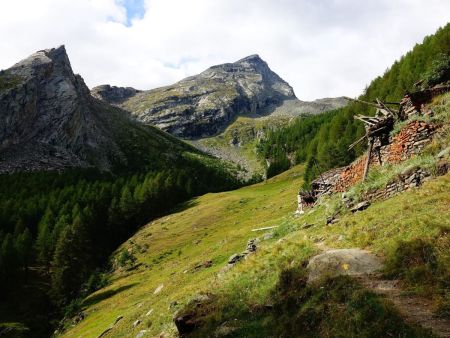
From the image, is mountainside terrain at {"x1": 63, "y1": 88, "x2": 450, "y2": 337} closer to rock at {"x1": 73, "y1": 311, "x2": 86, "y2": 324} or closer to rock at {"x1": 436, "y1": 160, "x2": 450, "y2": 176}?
rock at {"x1": 436, "y1": 160, "x2": 450, "y2": 176}

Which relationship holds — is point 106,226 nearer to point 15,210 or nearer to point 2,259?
point 15,210

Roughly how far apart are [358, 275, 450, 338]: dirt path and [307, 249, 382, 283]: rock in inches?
26.4

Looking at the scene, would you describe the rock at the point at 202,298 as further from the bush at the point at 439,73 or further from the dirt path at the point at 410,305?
the bush at the point at 439,73

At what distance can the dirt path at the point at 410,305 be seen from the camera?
35.1 ft

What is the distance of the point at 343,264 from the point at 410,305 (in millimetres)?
3698

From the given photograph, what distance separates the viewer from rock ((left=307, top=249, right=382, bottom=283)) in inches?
594

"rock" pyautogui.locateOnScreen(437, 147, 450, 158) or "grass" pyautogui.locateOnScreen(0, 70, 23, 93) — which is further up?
"grass" pyautogui.locateOnScreen(0, 70, 23, 93)

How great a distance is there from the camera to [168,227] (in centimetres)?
9706

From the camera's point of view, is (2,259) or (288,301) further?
(2,259)

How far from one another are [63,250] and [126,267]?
13.5 metres

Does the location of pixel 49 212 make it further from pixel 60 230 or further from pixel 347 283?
pixel 347 283

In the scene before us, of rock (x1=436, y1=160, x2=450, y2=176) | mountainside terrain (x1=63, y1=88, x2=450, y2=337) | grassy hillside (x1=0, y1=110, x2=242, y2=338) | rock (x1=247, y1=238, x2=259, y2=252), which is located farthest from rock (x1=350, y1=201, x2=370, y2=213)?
grassy hillside (x1=0, y1=110, x2=242, y2=338)

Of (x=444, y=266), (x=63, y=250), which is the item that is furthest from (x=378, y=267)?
(x=63, y=250)

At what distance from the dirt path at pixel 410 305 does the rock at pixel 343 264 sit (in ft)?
2.20
